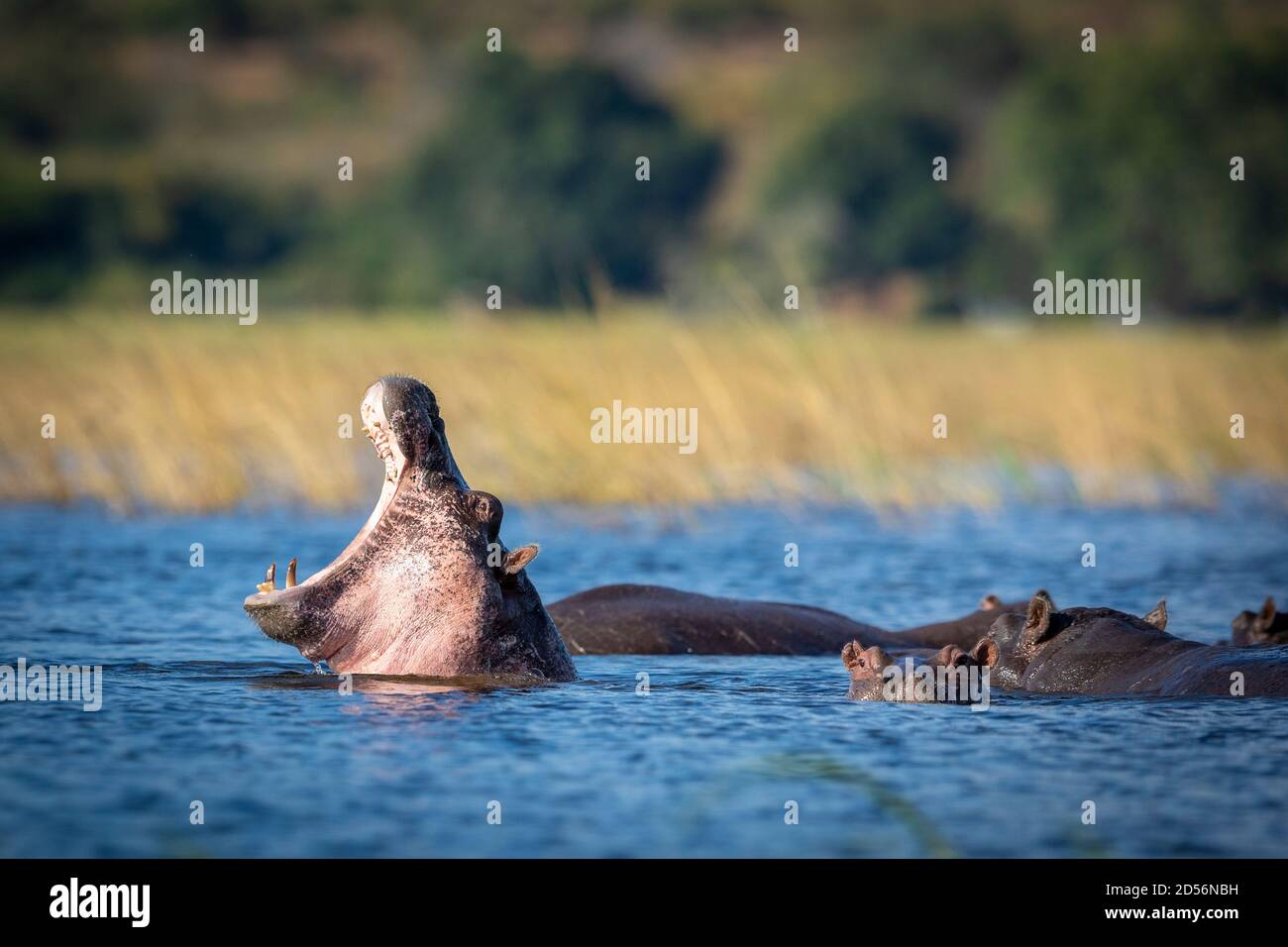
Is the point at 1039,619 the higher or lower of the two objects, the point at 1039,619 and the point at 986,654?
the higher

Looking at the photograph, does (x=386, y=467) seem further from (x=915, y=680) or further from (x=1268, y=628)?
(x=1268, y=628)

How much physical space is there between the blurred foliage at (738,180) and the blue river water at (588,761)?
3655 cm

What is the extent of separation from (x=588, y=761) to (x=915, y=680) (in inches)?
77.0

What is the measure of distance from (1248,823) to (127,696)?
4.76 metres

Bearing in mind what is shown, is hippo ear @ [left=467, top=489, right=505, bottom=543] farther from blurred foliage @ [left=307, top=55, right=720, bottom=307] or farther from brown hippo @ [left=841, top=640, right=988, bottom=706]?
blurred foliage @ [left=307, top=55, right=720, bottom=307]

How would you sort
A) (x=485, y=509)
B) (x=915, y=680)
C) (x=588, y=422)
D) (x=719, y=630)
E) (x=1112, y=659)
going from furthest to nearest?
(x=588, y=422)
(x=719, y=630)
(x=1112, y=659)
(x=915, y=680)
(x=485, y=509)

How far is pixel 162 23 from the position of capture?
88.1 m

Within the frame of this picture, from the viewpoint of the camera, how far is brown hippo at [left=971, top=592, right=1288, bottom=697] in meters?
8.70

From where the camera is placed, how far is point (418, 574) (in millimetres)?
8703

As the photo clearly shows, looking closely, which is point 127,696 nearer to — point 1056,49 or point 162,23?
point 1056,49

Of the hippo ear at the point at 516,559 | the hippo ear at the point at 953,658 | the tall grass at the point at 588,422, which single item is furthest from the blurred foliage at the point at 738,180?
the hippo ear at the point at 516,559

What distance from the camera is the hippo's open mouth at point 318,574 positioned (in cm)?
844

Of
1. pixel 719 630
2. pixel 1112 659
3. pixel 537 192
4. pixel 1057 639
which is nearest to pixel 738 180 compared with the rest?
pixel 537 192
